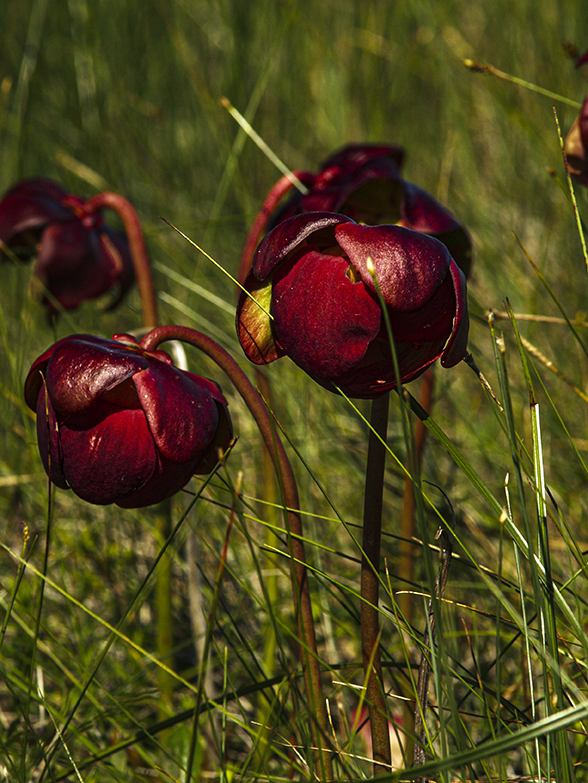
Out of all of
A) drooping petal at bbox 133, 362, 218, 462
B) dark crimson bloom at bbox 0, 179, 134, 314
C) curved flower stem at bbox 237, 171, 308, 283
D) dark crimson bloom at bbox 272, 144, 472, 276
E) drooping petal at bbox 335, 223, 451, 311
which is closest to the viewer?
drooping petal at bbox 335, 223, 451, 311

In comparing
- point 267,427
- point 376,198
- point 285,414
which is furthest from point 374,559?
point 285,414

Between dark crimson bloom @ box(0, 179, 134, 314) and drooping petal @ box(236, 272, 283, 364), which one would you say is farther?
dark crimson bloom @ box(0, 179, 134, 314)

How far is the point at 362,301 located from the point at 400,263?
4 cm

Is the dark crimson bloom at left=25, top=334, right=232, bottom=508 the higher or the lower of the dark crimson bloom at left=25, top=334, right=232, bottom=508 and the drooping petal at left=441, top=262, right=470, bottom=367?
the lower

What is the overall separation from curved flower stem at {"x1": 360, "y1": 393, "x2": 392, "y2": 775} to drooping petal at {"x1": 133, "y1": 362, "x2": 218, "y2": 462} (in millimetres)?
154

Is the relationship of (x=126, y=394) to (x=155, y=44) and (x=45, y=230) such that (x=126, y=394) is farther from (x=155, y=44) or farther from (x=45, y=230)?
(x=155, y=44)

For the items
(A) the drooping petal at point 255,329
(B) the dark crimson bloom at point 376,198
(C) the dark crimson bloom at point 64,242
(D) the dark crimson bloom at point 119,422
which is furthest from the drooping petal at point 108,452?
(C) the dark crimson bloom at point 64,242

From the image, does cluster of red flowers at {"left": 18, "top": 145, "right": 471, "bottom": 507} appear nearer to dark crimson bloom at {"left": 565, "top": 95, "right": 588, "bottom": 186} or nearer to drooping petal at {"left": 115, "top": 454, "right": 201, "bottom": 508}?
drooping petal at {"left": 115, "top": 454, "right": 201, "bottom": 508}

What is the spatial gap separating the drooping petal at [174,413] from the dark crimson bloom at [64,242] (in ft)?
Answer: 2.09

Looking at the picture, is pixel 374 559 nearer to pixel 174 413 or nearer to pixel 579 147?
pixel 174 413

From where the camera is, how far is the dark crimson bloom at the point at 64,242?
48.9 inches

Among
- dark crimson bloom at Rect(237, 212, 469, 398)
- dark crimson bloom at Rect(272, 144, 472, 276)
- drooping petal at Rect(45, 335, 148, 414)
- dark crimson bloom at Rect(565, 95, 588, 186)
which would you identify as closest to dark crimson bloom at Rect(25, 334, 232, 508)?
drooping petal at Rect(45, 335, 148, 414)

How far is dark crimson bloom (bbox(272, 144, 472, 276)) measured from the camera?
900 millimetres

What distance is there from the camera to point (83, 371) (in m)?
0.64
